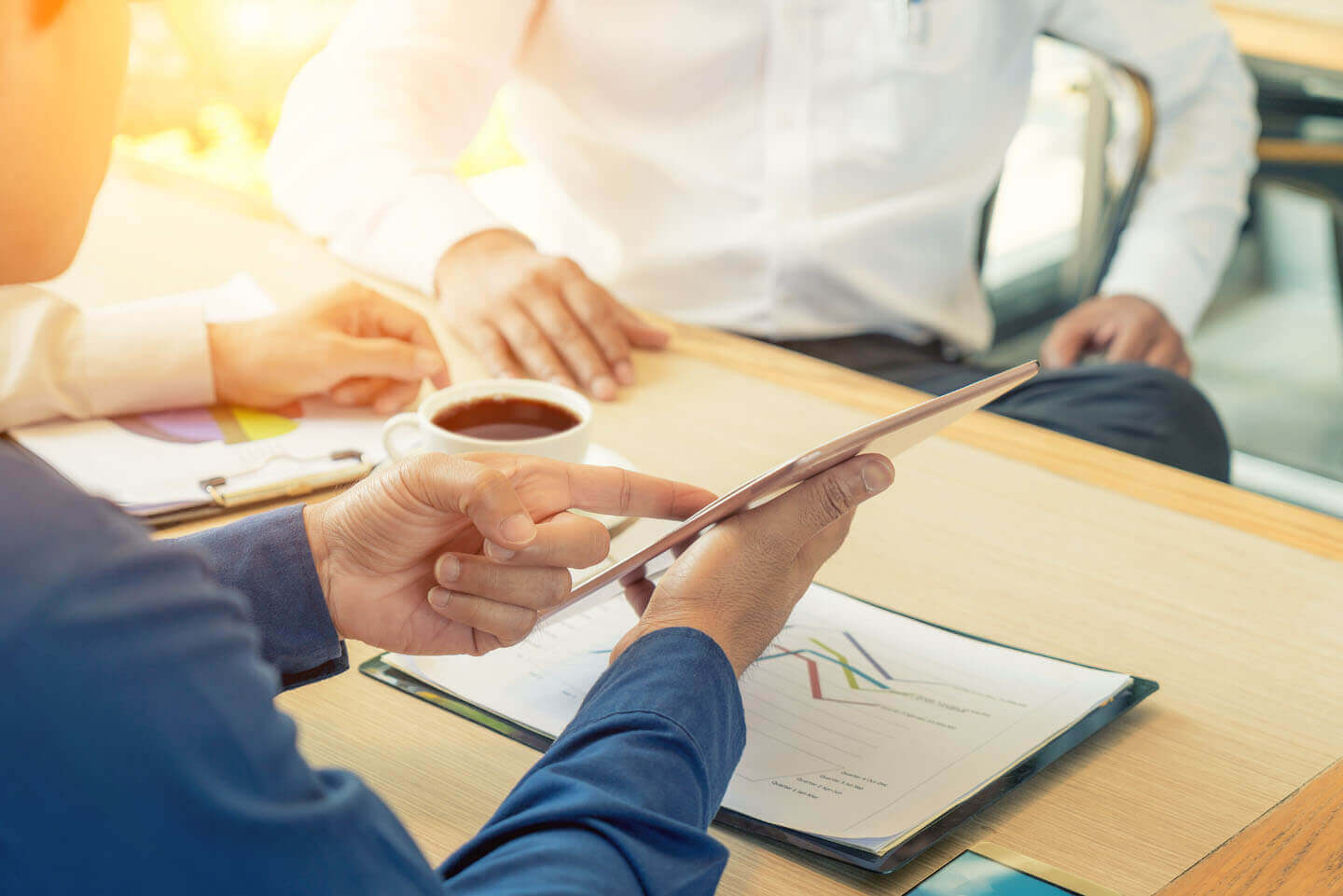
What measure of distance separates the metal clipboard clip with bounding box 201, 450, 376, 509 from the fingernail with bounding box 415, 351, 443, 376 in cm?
11

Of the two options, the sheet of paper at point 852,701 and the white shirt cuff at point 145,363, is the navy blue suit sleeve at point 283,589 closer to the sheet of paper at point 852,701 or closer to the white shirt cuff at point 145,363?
the sheet of paper at point 852,701

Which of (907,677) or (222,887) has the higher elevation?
(222,887)

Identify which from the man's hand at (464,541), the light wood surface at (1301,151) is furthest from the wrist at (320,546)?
the light wood surface at (1301,151)

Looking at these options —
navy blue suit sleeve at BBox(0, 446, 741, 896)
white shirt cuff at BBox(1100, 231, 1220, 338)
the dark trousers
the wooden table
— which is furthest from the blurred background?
navy blue suit sleeve at BBox(0, 446, 741, 896)

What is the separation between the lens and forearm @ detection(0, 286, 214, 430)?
0.89 meters

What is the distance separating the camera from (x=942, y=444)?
0.96 meters

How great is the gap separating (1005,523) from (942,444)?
12cm

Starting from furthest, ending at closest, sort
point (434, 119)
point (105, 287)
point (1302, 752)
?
point (434, 119)
point (105, 287)
point (1302, 752)

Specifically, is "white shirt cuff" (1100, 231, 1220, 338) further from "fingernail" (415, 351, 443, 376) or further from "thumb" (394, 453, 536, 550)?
"thumb" (394, 453, 536, 550)

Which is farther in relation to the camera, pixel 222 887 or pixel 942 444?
pixel 942 444

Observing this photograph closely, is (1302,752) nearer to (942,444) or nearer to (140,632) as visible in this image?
(942,444)

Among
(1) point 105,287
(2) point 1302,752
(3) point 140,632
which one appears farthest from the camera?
(1) point 105,287

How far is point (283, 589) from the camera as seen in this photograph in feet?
2.20

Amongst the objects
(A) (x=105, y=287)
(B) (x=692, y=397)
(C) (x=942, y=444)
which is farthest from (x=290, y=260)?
(C) (x=942, y=444)
